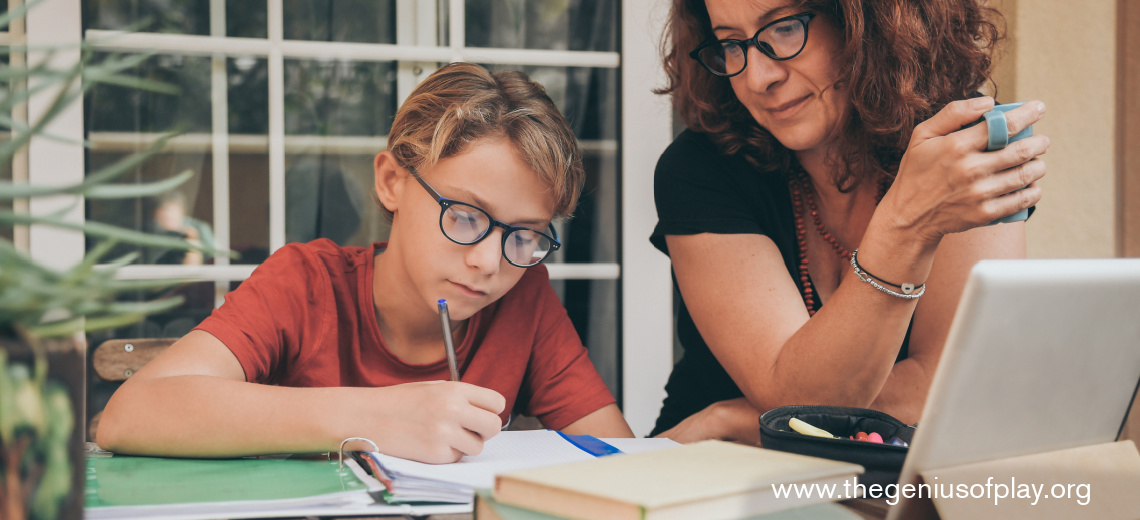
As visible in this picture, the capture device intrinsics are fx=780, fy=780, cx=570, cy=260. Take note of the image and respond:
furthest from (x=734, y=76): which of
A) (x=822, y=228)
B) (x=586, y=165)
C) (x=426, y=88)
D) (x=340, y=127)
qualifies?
(x=340, y=127)

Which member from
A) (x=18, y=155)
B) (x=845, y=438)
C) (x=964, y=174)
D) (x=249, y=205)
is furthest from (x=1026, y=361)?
(x=18, y=155)

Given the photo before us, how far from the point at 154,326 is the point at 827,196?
1.43 meters

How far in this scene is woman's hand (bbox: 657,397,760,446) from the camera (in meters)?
1.18

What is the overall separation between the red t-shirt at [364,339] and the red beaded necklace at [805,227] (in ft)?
1.27

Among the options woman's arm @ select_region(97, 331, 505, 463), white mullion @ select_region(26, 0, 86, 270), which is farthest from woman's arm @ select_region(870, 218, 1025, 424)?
white mullion @ select_region(26, 0, 86, 270)

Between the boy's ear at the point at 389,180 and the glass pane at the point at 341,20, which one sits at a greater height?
the glass pane at the point at 341,20

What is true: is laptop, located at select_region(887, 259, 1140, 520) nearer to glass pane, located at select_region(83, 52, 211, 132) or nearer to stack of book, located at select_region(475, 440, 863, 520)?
stack of book, located at select_region(475, 440, 863, 520)

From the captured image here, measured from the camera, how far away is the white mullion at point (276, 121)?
1767 millimetres

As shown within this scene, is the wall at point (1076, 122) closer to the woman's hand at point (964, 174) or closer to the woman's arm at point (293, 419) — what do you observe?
the woman's hand at point (964, 174)

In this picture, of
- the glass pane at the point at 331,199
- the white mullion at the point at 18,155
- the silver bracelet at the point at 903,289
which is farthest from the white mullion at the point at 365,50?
the silver bracelet at the point at 903,289

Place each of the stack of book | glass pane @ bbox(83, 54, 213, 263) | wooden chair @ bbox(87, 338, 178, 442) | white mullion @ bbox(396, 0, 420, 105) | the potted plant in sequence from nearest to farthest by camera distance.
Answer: the potted plant → the stack of book → wooden chair @ bbox(87, 338, 178, 442) → glass pane @ bbox(83, 54, 213, 263) → white mullion @ bbox(396, 0, 420, 105)

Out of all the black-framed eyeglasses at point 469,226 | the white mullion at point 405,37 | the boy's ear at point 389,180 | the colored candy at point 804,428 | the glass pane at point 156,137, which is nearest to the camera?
the colored candy at point 804,428

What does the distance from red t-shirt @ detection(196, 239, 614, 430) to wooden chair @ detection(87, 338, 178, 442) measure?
461mm

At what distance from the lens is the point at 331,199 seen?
5.98ft
